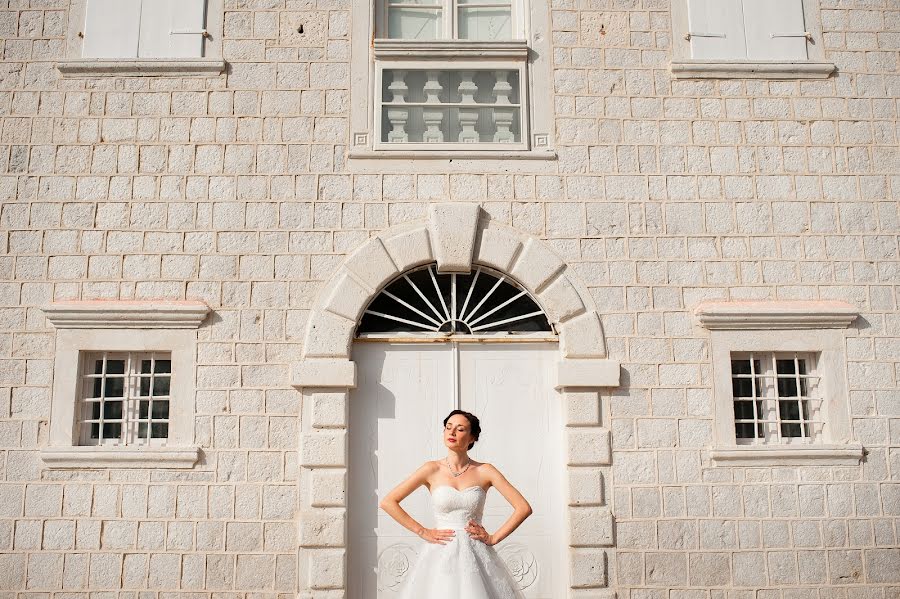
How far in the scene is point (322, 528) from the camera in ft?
20.1

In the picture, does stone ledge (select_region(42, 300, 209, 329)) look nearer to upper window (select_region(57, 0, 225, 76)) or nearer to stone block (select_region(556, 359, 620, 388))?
upper window (select_region(57, 0, 225, 76))

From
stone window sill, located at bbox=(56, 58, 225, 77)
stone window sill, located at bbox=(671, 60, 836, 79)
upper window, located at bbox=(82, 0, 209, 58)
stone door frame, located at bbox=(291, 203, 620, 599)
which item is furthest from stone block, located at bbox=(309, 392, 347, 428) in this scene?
stone window sill, located at bbox=(671, 60, 836, 79)

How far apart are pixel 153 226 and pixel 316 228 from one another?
1261mm

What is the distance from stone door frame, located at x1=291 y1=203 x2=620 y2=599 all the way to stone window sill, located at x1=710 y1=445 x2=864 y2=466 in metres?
0.89

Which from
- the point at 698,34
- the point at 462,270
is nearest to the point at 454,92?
the point at 462,270

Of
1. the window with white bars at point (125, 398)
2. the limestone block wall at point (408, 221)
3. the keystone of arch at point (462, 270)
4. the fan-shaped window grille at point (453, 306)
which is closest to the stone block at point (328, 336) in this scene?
the keystone of arch at point (462, 270)

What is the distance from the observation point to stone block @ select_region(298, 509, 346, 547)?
6098mm

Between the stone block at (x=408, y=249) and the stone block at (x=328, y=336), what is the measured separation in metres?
0.59

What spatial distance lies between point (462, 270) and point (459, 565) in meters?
2.64

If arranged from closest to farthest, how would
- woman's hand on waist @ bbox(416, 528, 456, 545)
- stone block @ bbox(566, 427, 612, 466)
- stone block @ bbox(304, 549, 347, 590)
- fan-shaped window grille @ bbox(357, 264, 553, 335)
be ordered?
woman's hand on waist @ bbox(416, 528, 456, 545) → stone block @ bbox(304, 549, 347, 590) → stone block @ bbox(566, 427, 612, 466) → fan-shaped window grille @ bbox(357, 264, 553, 335)

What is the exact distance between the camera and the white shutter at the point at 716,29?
7.01 metres

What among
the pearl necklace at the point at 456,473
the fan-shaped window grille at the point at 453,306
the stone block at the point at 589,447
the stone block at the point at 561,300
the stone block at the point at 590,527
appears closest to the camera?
the pearl necklace at the point at 456,473

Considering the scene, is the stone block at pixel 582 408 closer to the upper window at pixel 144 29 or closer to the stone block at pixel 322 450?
the stone block at pixel 322 450

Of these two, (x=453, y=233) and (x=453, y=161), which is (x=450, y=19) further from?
(x=453, y=233)
